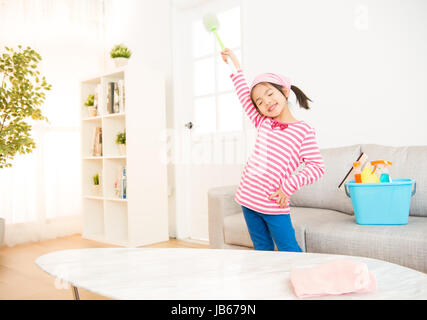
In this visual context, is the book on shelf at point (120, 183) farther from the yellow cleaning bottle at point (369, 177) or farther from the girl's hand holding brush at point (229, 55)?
the yellow cleaning bottle at point (369, 177)

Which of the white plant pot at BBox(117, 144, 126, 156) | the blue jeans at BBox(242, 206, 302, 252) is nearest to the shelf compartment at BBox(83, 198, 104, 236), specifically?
the white plant pot at BBox(117, 144, 126, 156)

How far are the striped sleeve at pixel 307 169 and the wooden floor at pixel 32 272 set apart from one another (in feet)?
3.56

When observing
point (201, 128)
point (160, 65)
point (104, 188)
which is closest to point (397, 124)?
point (201, 128)

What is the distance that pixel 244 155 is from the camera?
9.19 ft

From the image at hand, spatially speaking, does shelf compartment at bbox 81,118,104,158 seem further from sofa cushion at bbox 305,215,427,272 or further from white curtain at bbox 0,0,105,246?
sofa cushion at bbox 305,215,427,272

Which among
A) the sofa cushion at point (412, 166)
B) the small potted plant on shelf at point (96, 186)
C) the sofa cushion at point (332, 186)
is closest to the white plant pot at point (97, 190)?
the small potted plant on shelf at point (96, 186)

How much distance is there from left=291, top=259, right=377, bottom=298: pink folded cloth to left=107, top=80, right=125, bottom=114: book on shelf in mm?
2519

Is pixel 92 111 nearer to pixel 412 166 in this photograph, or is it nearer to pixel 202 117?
pixel 202 117

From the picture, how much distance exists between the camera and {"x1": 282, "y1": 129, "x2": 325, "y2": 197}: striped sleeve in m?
1.40

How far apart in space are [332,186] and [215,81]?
1431mm

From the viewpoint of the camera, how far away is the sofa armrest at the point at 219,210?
6.63ft

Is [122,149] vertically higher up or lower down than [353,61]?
lower down

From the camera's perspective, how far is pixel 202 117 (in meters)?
3.15

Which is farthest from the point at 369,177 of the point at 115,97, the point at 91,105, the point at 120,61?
the point at 91,105
